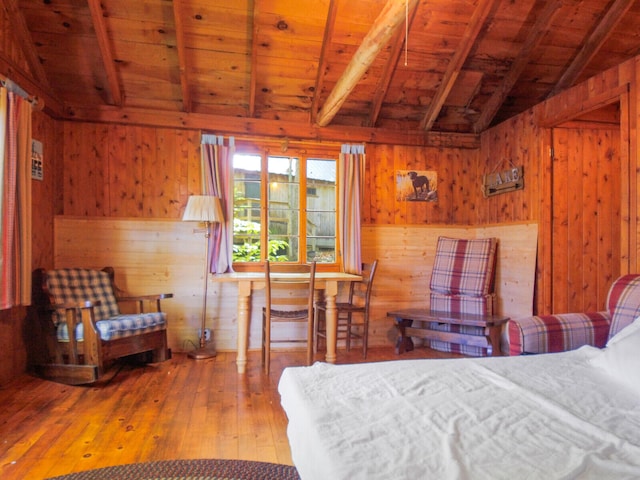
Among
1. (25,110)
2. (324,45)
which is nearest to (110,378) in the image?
(25,110)

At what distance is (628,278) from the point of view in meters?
2.03

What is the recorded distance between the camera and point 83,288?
11.1 feet

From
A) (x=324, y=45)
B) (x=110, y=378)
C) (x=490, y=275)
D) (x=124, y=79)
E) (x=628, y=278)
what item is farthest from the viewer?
(x=490, y=275)

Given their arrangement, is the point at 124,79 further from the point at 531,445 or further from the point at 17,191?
the point at 531,445

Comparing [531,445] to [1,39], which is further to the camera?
[1,39]

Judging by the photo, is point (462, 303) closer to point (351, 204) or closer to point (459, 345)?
point (459, 345)

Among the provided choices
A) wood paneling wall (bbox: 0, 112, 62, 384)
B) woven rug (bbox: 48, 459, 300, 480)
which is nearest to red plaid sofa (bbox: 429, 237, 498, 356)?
woven rug (bbox: 48, 459, 300, 480)

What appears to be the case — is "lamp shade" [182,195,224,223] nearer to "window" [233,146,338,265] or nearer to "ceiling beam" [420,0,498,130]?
"window" [233,146,338,265]

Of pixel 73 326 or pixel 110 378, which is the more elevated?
pixel 73 326

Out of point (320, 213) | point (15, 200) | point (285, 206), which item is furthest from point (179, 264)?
point (320, 213)

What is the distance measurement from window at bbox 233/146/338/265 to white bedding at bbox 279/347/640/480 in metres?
2.80

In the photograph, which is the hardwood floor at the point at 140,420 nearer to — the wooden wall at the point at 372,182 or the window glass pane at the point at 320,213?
the wooden wall at the point at 372,182

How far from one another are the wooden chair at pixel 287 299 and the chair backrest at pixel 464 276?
1453mm

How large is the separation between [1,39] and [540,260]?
4.77m
